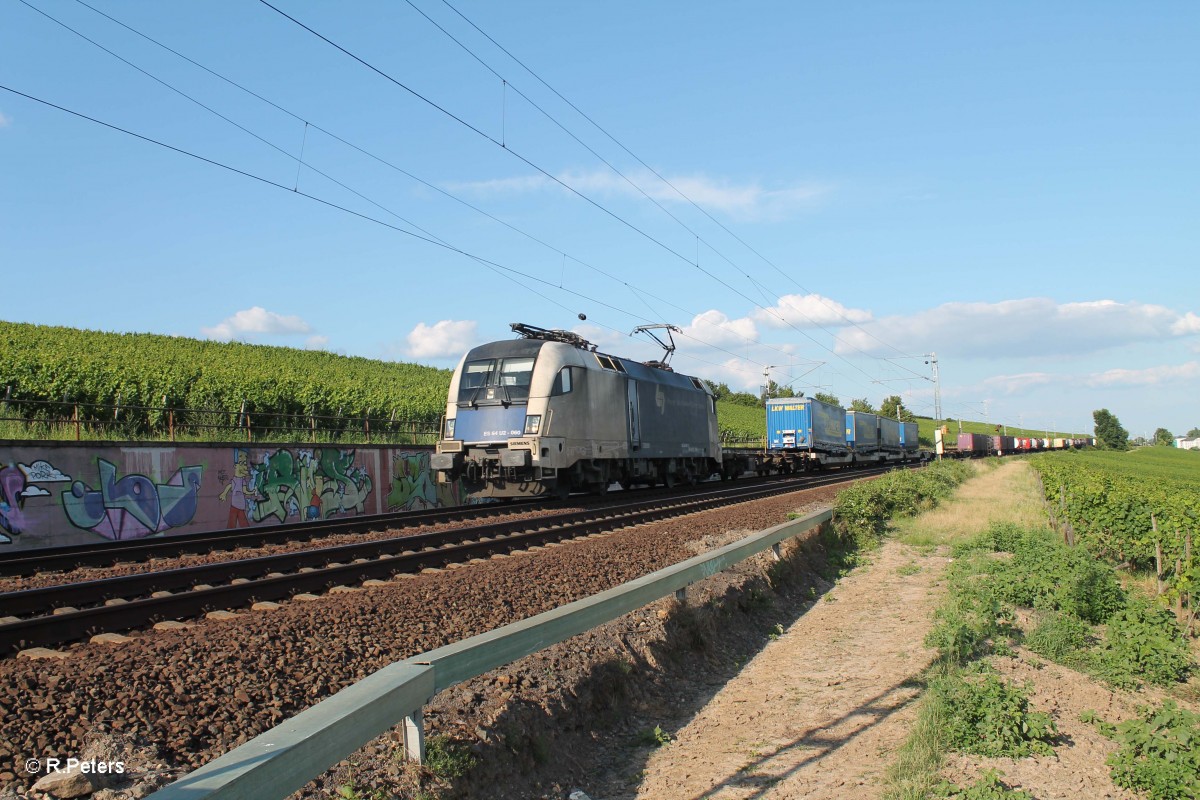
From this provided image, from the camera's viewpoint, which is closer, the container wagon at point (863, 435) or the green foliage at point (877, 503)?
the green foliage at point (877, 503)

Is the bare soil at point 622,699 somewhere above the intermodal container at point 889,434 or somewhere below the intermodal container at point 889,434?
below

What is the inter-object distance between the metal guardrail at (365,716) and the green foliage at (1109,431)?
135 meters

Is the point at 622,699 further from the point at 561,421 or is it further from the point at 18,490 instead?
the point at 18,490

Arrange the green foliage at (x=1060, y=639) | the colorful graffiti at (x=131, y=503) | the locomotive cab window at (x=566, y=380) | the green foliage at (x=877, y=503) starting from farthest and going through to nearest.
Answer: the locomotive cab window at (x=566, y=380) < the green foliage at (x=877, y=503) < the colorful graffiti at (x=131, y=503) < the green foliage at (x=1060, y=639)

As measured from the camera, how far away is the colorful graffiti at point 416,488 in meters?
23.2

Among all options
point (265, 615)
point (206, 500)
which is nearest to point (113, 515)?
point (206, 500)

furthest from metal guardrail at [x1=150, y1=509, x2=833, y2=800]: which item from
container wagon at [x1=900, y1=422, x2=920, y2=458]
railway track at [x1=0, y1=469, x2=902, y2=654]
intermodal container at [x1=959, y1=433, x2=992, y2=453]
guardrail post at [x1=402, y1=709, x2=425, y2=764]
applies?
intermodal container at [x1=959, y1=433, x2=992, y2=453]

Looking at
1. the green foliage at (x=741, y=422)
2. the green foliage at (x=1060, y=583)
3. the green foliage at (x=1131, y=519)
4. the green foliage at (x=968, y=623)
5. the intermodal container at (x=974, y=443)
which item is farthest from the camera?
the intermodal container at (x=974, y=443)

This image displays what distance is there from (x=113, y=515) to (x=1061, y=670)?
51.9 ft

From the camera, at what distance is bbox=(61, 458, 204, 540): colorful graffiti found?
51.1 ft

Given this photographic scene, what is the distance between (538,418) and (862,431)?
121ft

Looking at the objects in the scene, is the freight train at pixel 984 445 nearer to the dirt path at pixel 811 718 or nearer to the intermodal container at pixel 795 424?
the intermodal container at pixel 795 424

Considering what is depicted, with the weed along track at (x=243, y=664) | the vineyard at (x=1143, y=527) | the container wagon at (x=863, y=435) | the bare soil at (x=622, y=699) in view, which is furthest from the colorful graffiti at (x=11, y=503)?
the container wagon at (x=863, y=435)

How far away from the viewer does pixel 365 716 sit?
403 centimetres
